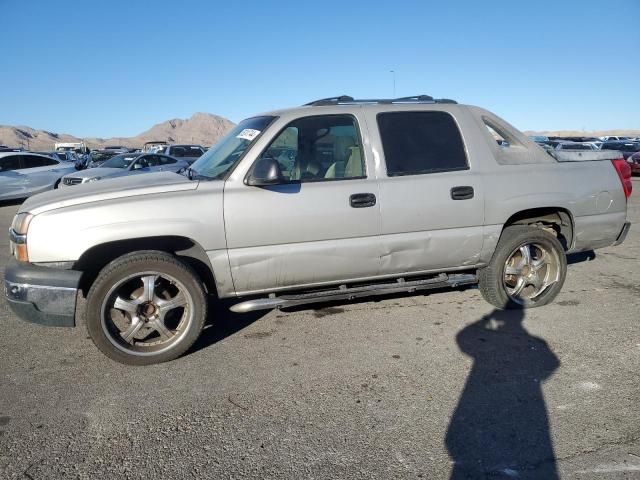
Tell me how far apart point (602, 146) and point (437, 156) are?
24930 mm

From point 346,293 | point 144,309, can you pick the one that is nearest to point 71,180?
point 144,309

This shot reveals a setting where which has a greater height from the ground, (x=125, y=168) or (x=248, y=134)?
(x=248, y=134)

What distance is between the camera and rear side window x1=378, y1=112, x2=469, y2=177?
4.05m

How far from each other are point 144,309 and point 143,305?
41mm

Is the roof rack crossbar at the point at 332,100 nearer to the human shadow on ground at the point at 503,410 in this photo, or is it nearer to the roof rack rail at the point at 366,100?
the roof rack rail at the point at 366,100

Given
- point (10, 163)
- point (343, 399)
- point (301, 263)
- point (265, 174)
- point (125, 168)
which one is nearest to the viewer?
point (343, 399)

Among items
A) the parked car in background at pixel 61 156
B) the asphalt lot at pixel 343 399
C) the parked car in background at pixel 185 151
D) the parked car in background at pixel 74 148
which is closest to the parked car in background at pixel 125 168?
the parked car in background at pixel 61 156

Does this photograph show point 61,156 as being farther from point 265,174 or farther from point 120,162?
point 265,174

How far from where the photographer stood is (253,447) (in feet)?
8.51

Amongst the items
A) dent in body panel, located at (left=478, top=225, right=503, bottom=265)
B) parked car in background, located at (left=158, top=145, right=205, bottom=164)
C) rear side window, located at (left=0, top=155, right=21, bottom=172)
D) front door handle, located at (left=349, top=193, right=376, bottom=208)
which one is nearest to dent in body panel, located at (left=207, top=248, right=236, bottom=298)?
front door handle, located at (left=349, top=193, right=376, bottom=208)

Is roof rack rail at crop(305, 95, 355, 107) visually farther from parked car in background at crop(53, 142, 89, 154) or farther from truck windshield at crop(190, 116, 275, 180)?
parked car in background at crop(53, 142, 89, 154)

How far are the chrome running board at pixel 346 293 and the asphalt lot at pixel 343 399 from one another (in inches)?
13.6

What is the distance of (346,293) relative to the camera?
156 inches

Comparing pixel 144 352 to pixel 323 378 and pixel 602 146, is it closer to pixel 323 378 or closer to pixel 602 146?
pixel 323 378
